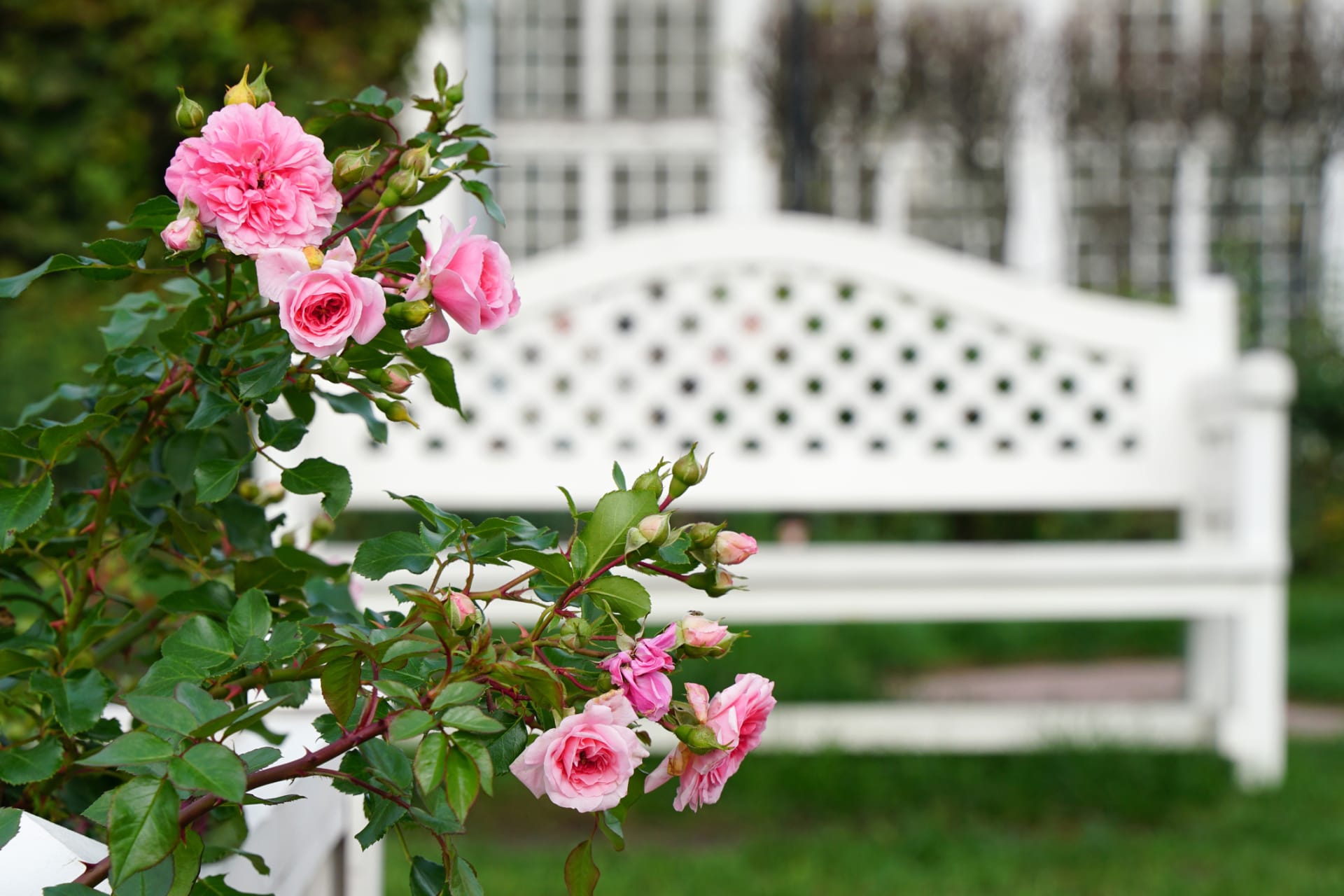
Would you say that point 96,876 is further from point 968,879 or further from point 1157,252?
point 1157,252

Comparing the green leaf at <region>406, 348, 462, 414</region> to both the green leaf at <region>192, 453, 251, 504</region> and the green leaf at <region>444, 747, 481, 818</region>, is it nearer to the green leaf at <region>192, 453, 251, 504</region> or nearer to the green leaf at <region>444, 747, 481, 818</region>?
the green leaf at <region>192, 453, 251, 504</region>

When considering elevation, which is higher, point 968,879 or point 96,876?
point 96,876

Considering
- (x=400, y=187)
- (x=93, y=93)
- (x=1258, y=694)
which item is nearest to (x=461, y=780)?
(x=400, y=187)

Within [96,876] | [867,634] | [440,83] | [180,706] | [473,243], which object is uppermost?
[440,83]

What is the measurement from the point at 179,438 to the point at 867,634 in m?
4.08

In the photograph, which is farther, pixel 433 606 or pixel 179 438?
pixel 179 438

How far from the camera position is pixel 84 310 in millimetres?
3512

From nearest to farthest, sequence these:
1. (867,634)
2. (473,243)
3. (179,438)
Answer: (473,243), (179,438), (867,634)

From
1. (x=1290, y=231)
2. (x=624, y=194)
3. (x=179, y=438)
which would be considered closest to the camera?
(x=179, y=438)

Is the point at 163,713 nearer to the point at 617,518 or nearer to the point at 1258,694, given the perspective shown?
the point at 617,518

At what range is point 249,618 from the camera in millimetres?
639

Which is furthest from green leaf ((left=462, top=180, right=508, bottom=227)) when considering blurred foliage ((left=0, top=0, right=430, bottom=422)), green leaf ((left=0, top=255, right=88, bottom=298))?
blurred foliage ((left=0, top=0, right=430, bottom=422))

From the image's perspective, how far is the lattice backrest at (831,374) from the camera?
3244 millimetres

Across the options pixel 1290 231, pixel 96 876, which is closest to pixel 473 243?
pixel 96 876
